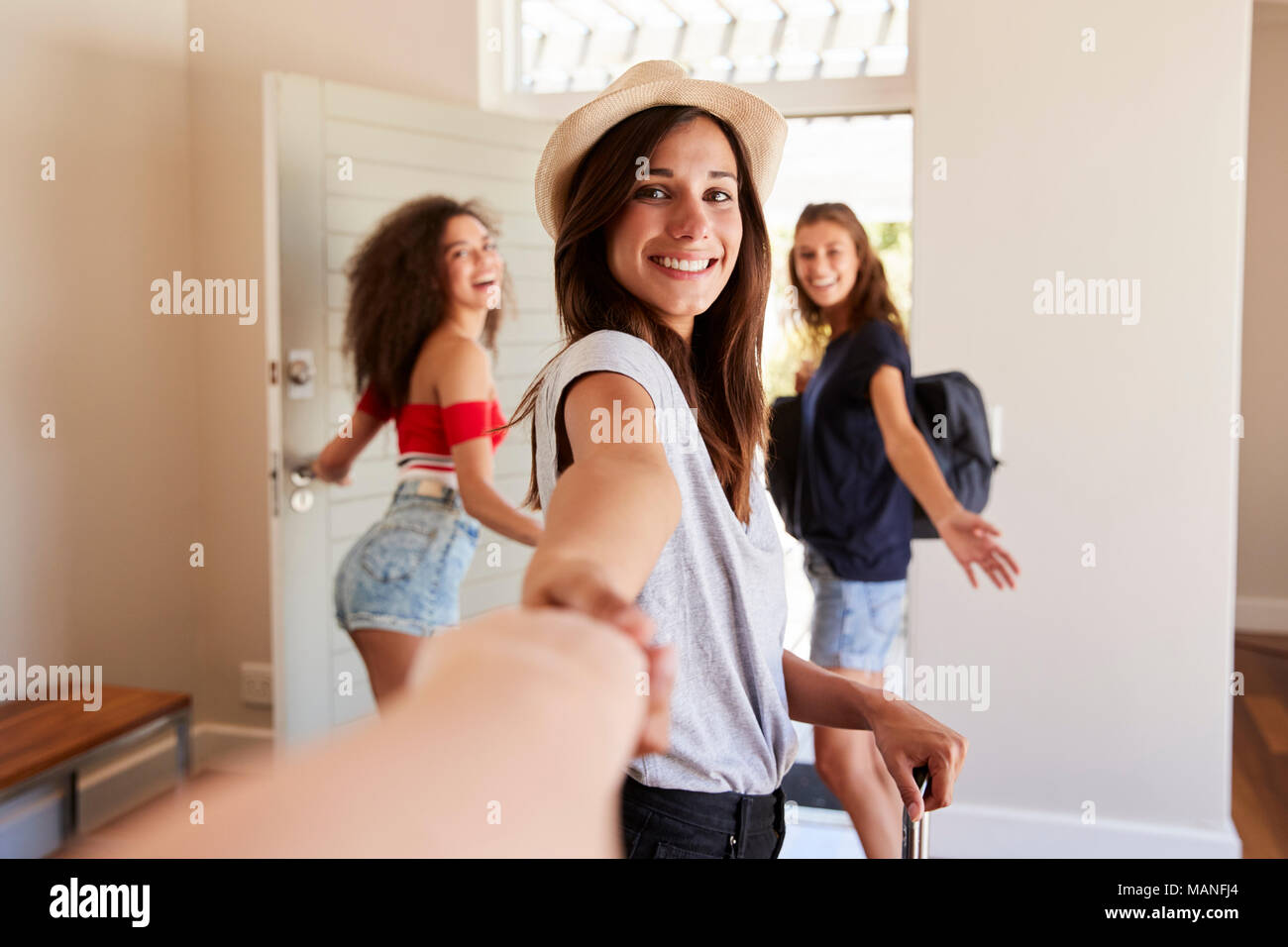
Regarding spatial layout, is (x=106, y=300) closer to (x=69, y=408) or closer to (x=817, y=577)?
(x=69, y=408)

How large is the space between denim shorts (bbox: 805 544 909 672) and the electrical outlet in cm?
200

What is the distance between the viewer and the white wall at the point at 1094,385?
3.12 m

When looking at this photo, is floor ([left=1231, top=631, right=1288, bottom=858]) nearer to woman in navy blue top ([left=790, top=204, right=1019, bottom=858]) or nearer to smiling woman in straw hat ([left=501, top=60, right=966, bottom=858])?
woman in navy blue top ([left=790, top=204, right=1019, bottom=858])

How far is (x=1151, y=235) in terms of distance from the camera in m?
3.14

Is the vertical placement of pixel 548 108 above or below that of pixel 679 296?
above

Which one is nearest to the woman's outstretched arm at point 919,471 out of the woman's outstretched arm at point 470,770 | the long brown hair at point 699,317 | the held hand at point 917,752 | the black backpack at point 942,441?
the black backpack at point 942,441

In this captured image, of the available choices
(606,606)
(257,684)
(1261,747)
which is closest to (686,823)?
(606,606)

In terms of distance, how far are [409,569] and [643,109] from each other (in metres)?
1.58

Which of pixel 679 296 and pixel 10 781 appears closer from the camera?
pixel 679 296

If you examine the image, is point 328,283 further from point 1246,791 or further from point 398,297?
point 1246,791

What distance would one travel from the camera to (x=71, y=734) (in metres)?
2.91

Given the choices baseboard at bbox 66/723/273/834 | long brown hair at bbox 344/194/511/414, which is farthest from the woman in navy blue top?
baseboard at bbox 66/723/273/834

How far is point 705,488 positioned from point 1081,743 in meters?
2.68
